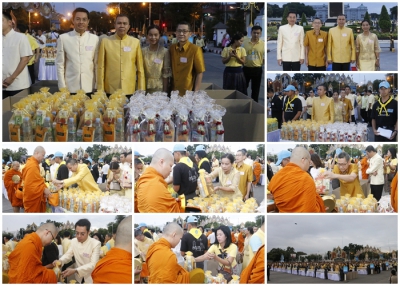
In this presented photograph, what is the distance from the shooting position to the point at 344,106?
5.20 metres

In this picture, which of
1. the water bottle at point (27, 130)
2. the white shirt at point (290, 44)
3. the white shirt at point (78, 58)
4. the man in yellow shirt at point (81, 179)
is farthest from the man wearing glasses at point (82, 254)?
the white shirt at point (290, 44)

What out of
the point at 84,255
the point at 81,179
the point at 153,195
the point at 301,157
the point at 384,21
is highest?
the point at 384,21

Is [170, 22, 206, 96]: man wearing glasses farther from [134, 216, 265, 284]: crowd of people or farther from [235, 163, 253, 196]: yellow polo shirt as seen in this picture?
[134, 216, 265, 284]: crowd of people

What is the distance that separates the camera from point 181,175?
5234mm

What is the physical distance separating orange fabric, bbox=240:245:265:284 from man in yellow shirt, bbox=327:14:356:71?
1.36 metres

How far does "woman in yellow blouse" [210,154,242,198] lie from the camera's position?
5.25 metres

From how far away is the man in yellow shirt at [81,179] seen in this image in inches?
206

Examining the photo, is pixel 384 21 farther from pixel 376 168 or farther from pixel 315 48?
pixel 376 168

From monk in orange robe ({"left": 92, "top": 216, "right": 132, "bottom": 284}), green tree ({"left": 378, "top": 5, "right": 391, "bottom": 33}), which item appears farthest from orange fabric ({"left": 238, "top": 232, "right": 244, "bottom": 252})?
green tree ({"left": 378, "top": 5, "right": 391, "bottom": 33})

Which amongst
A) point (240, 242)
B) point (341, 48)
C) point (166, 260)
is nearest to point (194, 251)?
point (166, 260)

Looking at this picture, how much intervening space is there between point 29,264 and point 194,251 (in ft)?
3.68

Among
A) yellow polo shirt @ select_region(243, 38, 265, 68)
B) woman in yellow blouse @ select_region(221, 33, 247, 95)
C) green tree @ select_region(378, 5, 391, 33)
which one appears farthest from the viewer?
woman in yellow blouse @ select_region(221, 33, 247, 95)

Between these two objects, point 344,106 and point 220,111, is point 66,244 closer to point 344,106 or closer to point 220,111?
point 220,111

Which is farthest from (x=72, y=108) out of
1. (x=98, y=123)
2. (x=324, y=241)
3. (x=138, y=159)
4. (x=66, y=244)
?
(x=324, y=241)
